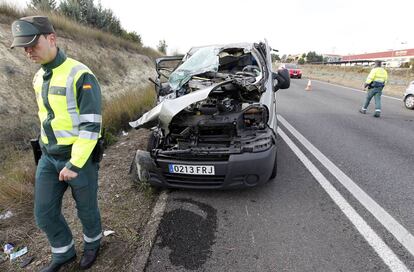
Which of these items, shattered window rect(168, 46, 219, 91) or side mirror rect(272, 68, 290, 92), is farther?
side mirror rect(272, 68, 290, 92)

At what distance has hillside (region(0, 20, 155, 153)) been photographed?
6.04 m

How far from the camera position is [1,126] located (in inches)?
230

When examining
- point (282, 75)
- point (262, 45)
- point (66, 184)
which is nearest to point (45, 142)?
point (66, 184)

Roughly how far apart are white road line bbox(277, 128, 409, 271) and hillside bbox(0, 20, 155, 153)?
5441 mm

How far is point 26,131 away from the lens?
5.91m

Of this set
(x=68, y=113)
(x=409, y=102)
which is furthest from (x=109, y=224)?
(x=409, y=102)

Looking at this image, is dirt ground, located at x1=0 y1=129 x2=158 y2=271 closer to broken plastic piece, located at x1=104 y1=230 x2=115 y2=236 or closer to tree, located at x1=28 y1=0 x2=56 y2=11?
broken plastic piece, located at x1=104 y1=230 x2=115 y2=236

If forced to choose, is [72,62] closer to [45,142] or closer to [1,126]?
[45,142]

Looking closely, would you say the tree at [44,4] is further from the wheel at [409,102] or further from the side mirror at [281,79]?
the wheel at [409,102]

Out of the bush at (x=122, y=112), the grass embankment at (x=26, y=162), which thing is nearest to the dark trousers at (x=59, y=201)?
the grass embankment at (x=26, y=162)

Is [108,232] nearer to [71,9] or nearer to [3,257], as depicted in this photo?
[3,257]

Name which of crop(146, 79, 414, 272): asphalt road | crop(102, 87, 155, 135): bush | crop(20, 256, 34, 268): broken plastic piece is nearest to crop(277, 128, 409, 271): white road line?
crop(146, 79, 414, 272): asphalt road

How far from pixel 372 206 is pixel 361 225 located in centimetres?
49

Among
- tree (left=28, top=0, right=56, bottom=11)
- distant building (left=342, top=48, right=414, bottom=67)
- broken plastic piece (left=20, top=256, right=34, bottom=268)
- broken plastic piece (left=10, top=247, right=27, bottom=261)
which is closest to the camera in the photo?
broken plastic piece (left=20, top=256, right=34, bottom=268)
